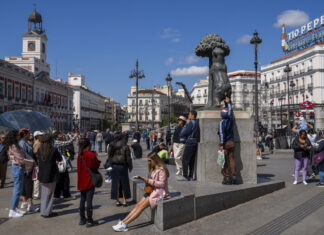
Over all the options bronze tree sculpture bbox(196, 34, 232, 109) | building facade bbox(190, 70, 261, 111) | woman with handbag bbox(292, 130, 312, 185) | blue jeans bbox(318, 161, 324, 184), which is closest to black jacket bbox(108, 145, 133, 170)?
bronze tree sculpture bbox(196, 34, 232, 109)

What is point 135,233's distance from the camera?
4641 mm

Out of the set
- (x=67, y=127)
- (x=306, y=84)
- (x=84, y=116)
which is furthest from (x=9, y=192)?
(x=84, y=116)

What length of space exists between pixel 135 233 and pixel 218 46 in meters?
4.91

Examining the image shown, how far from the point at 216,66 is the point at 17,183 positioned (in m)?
5.04

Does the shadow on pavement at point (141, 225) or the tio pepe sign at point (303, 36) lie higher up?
the tio pepe sign at point (303, 36)

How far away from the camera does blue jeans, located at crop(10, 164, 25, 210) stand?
18.5 ft

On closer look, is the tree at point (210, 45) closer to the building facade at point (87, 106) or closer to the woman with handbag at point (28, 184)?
the woman with handbag at point (28, 184)

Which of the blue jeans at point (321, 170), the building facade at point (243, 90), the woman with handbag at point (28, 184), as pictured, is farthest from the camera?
the building facade at point (243, 90)

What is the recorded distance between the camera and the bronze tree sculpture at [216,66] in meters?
7.33

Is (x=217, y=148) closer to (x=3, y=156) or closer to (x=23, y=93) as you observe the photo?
(x=3, y=156)

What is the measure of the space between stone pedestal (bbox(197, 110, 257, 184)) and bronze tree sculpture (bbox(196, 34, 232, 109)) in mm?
579

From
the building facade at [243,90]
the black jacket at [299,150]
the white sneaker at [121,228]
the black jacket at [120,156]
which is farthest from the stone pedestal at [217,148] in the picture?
the building facade at [243,90]

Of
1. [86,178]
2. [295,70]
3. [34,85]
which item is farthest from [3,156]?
[295,70]

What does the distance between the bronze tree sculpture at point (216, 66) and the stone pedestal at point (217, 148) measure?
579 mm
